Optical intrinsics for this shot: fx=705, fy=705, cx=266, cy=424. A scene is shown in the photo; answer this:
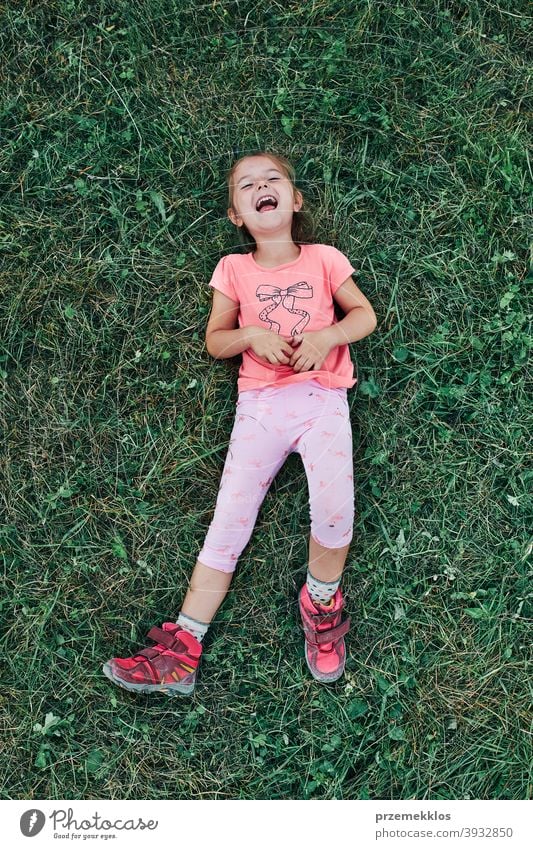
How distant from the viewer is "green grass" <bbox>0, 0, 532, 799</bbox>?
247cm

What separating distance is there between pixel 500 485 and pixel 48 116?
2.13 metres

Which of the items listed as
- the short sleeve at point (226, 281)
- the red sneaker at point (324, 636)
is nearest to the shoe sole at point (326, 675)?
the red sneaker at point (324, 636)

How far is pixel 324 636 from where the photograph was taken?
2.42 meters

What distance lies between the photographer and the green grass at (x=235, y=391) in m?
2.47

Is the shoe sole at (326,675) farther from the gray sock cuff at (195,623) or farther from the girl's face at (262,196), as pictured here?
the girl's face at (262,196)

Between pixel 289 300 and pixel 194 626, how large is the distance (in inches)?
46.1

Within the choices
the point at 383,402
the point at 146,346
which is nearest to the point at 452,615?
the point at 383,402

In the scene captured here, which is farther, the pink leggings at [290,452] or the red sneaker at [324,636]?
the red sneaker at [324,636]

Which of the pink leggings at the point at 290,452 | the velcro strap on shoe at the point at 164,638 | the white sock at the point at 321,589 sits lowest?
the velcro strap on shoe at the point at 164,638

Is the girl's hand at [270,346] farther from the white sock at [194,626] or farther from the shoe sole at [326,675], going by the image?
the shoe sole at [326,675]

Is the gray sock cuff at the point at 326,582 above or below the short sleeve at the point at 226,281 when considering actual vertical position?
below

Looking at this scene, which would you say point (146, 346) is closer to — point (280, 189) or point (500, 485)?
point (280, 189)

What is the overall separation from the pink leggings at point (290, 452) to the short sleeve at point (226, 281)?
13.4 inches

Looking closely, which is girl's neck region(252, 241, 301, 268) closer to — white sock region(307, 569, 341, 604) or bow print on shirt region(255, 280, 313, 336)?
bow print on shirt region(255, 280, 313, 336)
